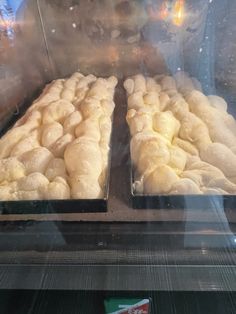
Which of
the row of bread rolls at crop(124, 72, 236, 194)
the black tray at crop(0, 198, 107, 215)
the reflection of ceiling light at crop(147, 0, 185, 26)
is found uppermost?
the reflection of ceiling light at crop(147, 0, 185, 26)

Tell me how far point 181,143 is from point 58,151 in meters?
0.53

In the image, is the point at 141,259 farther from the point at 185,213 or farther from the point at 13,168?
the point at 13,168

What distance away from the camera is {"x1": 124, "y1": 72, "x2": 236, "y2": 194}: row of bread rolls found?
0.96m

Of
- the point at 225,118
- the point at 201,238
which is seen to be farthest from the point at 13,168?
the point at 225,118

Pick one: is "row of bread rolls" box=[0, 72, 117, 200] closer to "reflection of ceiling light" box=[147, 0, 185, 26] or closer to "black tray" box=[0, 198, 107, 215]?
"black tray" box=[0, 198, 107, 215]

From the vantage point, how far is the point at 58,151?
1177 mm

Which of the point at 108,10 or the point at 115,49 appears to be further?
the point at 115,49

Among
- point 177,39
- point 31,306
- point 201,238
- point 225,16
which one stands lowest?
point 31,306

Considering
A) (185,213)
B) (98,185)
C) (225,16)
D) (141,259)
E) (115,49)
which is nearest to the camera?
(141,259)

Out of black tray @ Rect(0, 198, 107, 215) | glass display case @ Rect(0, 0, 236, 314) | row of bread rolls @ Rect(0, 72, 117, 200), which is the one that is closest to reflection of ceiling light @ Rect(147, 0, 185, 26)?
glass display case @ Rect(0, 0, 236, 314)

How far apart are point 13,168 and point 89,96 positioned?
75 centimetres

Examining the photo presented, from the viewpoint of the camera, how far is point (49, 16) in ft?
6.27

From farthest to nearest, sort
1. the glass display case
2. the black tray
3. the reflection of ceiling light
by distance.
A: the reflection of ceiling light, the black tray, the glass display case

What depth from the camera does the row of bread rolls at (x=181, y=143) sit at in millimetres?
964
